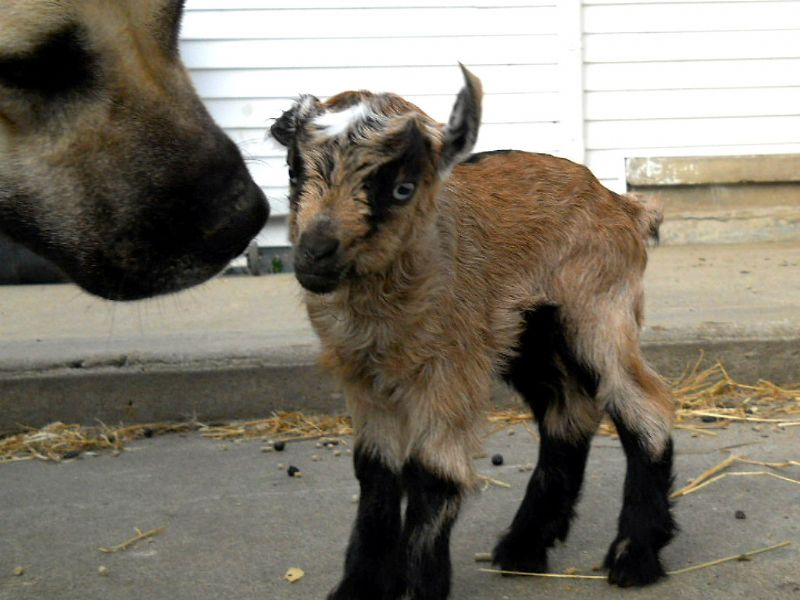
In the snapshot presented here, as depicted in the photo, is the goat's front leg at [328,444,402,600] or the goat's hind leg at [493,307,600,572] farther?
the goat's hind leg at [493,307,600,572]

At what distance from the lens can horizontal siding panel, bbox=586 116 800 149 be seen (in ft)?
33.2

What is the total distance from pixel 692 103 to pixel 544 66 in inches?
44.8

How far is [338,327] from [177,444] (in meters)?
2.16

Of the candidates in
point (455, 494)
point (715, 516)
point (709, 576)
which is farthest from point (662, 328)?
point (455, 494)

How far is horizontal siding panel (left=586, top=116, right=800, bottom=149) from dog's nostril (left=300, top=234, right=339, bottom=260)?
6.66 meters

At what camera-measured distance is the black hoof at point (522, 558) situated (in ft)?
14.7

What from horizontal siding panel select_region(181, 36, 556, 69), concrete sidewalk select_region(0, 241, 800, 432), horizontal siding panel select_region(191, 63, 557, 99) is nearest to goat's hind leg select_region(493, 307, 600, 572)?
concrete sidewalk select_region(0, 241, 800, 432)

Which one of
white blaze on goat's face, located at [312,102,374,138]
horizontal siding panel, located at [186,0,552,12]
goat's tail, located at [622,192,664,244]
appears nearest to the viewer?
white blaze on goat's face, located at [312,102,374,138]

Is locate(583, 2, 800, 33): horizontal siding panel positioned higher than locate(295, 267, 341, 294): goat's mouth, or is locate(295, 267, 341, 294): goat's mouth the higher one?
locate(583, 2, 800, 33): horizontal siding panel

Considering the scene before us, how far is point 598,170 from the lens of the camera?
398 inches

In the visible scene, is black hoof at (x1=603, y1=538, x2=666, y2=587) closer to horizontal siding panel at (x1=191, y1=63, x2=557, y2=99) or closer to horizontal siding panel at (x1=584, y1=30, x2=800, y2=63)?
horizontal siding panel at (x1=191, y1=63, x2=557, y2=99)

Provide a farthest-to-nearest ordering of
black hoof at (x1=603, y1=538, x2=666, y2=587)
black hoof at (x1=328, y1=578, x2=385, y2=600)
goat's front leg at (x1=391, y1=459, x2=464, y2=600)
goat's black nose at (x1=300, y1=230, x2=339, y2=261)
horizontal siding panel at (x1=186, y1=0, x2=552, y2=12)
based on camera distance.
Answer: horizontal siding panel at (x1=186, y1=0, x2=552, y2=12)
black hoof at (x1=603, y1=538, x2=666, y2=587)
black hoof at (x1=328, y1=578, x2=385, y2=600)
goat's front leg at (x1=391, y1=459, x2=464, y2=600)
goat's black nose at (x1=300, y1=230, x2=339, y2=261)

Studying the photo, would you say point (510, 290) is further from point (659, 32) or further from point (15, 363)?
point (659, 32)

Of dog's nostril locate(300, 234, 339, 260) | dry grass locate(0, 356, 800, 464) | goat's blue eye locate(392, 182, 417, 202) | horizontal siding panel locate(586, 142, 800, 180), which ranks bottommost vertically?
dry grass locate(0, 356, 800, 464)
